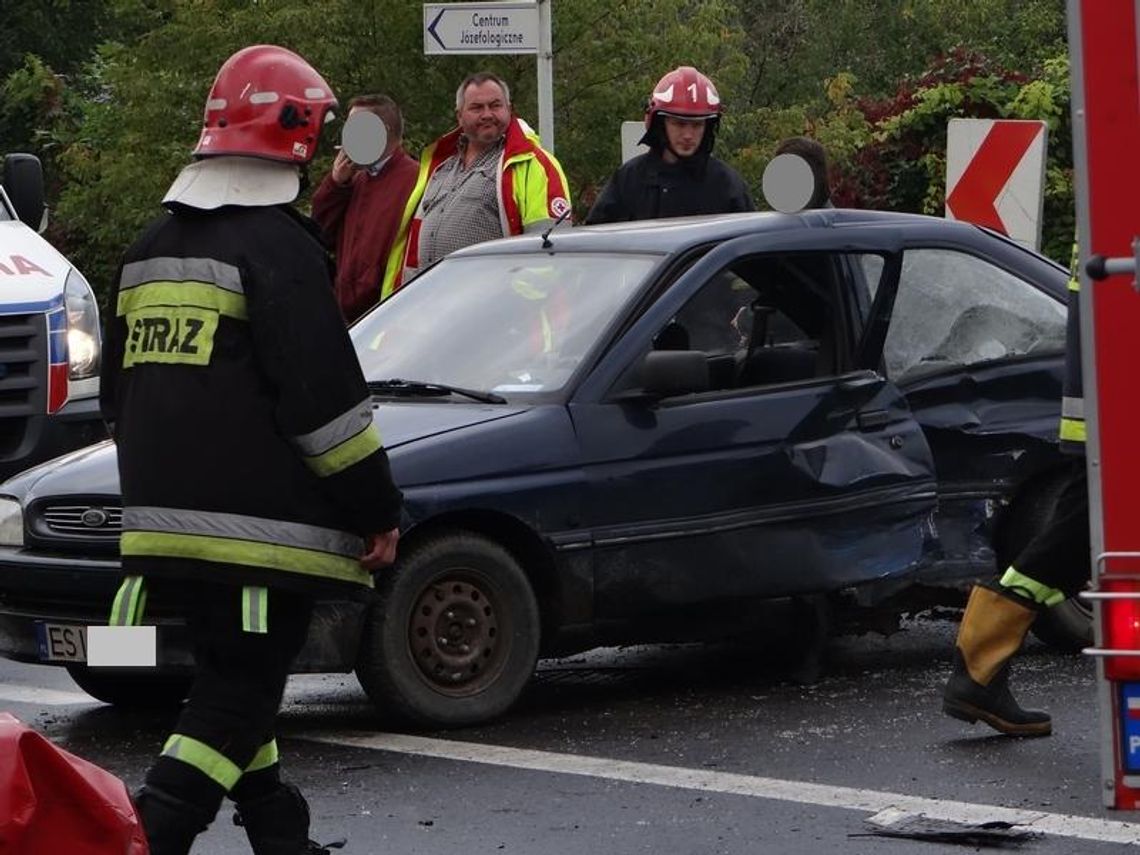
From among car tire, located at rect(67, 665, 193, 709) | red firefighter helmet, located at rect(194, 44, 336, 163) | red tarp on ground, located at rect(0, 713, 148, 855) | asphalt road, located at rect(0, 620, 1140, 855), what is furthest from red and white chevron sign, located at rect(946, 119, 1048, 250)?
red tarp on ground, located at rect(0, 713, 148, 855)

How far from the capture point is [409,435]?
8.23m

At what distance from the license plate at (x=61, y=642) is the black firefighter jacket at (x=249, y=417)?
2.33 m

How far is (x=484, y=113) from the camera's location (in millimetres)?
11070

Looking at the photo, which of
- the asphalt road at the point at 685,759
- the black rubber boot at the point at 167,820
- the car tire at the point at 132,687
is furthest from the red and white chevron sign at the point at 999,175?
the black rubber boot at the point at 167,820

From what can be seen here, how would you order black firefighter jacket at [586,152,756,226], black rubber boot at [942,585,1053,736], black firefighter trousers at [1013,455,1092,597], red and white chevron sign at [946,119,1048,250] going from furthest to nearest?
1. red and white chevron sign at [946,119,1048,250]
2. black firefighter jacket at [586,152,756,226]
3. black rubber boot at [942,585,1053,736]
4. black firefighter trousers at [1013,455,1092,597]

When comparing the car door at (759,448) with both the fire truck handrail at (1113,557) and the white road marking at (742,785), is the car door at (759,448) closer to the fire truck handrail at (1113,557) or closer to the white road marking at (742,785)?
the white road marking at (742,785)

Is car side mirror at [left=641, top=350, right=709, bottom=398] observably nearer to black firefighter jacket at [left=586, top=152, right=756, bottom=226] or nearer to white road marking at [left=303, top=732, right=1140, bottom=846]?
white road marking at [left=303, top=732, right=1140, bottom=846]

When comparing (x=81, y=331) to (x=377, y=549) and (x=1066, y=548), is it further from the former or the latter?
(x=377, y=549)

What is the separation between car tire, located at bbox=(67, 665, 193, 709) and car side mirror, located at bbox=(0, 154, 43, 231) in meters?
4.30

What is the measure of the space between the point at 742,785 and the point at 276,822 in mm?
1797

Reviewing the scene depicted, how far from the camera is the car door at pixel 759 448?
8.45 m

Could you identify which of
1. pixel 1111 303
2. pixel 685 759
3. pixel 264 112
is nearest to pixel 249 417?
pixel 264 112

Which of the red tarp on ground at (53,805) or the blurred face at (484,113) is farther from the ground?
the blurred face at (484,113)

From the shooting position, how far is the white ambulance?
11.6m
